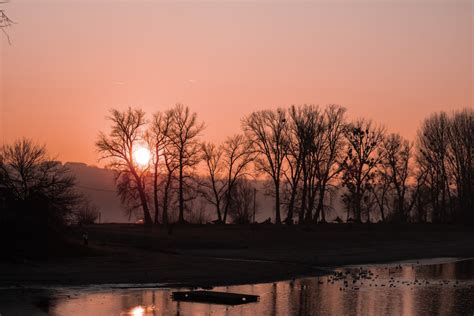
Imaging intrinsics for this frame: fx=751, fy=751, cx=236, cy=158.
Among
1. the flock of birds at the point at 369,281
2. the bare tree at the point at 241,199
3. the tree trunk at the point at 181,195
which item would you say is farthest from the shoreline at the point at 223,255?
the bare tree at the point at 241,199

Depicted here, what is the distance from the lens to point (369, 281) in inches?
1673

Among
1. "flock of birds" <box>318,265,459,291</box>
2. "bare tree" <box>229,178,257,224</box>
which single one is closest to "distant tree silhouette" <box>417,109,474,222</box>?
"bare tree" <box>229,178,257,224</box>

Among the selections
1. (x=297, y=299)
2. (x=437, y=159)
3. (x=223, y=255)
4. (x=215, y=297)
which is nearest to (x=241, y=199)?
(x=437, y=159)

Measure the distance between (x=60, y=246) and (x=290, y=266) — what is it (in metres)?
14.6

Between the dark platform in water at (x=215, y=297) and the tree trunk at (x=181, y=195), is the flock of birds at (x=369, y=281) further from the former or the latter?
the tree trunk at (x=181, y=195)

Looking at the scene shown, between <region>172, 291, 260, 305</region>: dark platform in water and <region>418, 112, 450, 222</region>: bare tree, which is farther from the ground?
<region>418, 112, 450, 222</region>: bare tree

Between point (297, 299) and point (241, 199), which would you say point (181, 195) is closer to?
point (241, 199)

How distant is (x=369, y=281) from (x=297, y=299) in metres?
9.70

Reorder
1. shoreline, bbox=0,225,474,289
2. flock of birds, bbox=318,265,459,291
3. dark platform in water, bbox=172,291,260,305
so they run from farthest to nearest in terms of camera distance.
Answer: flock of birds, bbox=318,265,459,291 < shoreline, bbox=0,225,474,289 < dark platform in water, bbox=172,291,260,305

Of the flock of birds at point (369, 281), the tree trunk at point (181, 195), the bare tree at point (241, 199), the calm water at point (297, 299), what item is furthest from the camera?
the bare tree at point (241, 199)

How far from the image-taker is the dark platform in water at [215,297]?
32.2 metres

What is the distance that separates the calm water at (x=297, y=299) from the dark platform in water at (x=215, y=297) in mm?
540

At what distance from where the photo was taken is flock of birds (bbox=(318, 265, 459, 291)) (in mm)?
40281

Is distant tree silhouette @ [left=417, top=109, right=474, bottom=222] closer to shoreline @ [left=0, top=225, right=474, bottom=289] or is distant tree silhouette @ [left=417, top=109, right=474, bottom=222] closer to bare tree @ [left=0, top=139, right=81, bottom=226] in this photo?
shoreline @ [left=0, top=225, right=474, bottom=289]
